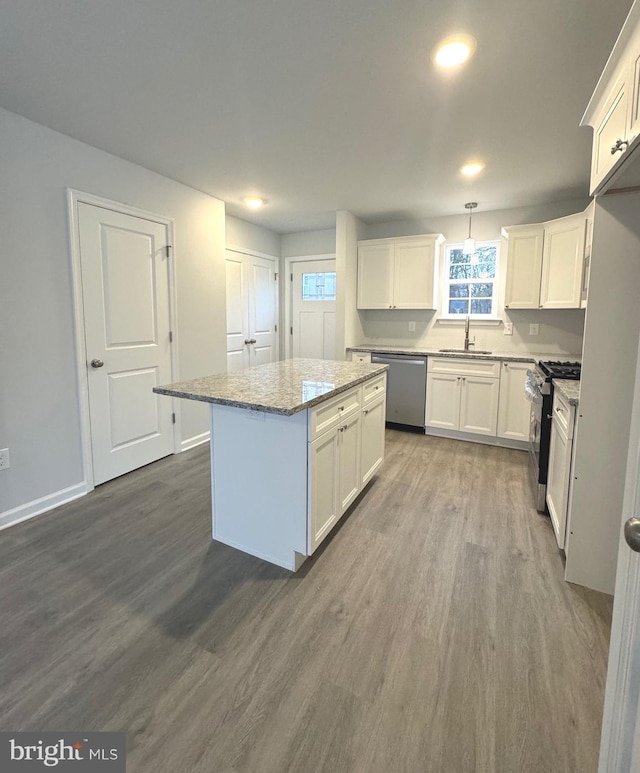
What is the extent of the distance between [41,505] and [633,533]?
3102mm

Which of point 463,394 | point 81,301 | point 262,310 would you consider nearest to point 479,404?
point 463,394

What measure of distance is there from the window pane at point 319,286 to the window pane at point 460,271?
1.51 metres

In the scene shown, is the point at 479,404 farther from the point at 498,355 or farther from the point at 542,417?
the point at 542,417

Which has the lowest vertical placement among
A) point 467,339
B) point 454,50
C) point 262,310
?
point 467,339

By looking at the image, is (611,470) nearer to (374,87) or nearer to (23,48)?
(374,87)

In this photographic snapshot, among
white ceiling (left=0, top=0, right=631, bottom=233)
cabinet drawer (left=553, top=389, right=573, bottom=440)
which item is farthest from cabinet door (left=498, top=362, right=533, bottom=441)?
white ceiling (left=0, top=0, right=631, bottom=233)

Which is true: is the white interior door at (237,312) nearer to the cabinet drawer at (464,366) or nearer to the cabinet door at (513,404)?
the cabinet drawer at (464,366)

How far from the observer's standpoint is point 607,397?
1740mm

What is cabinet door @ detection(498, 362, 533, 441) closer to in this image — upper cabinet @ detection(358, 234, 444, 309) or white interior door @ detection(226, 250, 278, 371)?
upper cabinet @ detection(358, 234, 444, 309)

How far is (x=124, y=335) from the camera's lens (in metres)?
3.07

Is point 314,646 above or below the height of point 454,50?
below

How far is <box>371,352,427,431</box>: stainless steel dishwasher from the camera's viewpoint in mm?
4160

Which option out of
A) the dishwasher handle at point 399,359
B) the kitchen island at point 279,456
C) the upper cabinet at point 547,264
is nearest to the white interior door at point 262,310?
the dishwasher handle at point 399,359

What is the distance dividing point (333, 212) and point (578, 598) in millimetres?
4062
